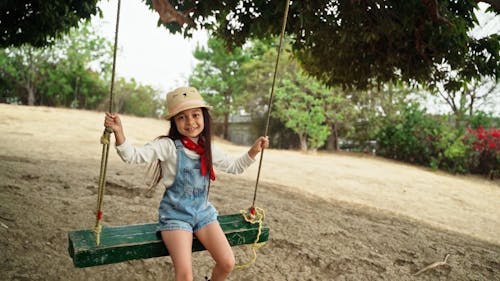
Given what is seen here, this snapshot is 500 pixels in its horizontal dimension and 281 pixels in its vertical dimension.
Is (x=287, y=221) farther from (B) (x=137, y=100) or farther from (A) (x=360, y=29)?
(B) (x=137, y=100)

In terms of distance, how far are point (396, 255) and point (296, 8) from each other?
2461mm

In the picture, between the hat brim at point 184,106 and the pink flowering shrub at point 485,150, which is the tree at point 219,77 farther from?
the hat brim at point 184,106

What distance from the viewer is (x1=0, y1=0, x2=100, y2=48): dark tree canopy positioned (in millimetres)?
4500

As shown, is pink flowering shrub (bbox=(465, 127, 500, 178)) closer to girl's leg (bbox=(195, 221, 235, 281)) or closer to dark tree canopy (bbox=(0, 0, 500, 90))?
dark tree canopy (bbox=(0, 0, 500, 90))

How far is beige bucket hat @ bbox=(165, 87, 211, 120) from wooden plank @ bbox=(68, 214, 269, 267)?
654 mm

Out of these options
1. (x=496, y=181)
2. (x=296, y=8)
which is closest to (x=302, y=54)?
(x=296, y=8)

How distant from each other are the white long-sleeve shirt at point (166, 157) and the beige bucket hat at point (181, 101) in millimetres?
171

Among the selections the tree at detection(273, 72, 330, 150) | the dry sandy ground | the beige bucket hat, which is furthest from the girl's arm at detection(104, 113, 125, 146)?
the tree at detection(273, 72, 330, 150)

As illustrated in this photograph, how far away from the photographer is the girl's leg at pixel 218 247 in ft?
6.63

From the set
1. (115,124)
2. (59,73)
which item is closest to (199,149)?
(115,124)

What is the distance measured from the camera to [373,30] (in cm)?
359

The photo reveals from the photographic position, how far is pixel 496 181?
10.7m

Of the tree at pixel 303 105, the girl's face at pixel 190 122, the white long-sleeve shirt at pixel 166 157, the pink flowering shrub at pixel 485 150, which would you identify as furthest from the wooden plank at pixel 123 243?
the pink flowering shrub at pixel 485 150

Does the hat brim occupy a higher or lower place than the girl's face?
higher
